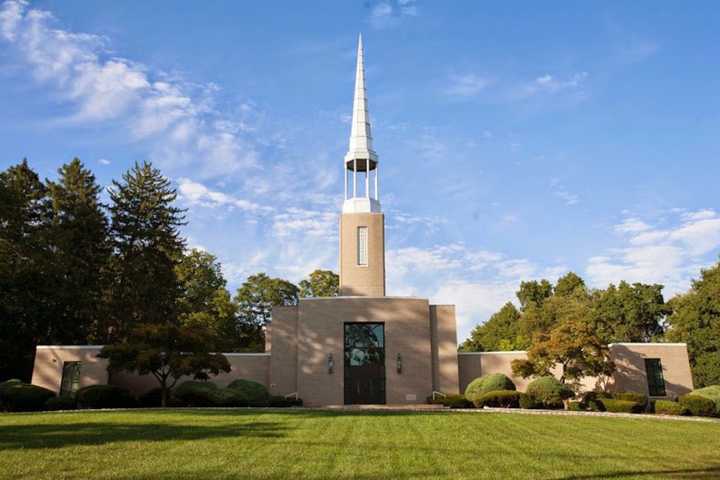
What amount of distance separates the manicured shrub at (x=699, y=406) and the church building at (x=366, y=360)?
7592 millimetres

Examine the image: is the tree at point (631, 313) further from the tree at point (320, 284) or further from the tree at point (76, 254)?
the tree at point (76, 254)

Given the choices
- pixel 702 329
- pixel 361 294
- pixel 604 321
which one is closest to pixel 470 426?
pixel 361 294

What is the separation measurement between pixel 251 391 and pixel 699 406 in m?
19.6

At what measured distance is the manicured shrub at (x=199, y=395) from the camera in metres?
26.2

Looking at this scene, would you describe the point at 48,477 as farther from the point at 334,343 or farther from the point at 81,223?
the point at 81,223

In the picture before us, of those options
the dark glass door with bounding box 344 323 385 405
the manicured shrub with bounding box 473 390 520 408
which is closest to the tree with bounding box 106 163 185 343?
the dark glass door with bounding box 344 323 385 405

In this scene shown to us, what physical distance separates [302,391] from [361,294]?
661cm

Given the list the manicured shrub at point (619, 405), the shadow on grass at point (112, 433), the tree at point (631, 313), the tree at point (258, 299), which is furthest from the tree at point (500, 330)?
the shadow on grass at point (112, 433)

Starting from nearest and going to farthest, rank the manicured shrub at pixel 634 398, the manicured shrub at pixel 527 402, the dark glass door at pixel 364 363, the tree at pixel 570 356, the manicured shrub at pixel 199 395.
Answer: the manicured shrub at pixel 199 395
the manicured shrub at pixel 634 398
the manicured shrub at pixel 527 402
the tree at pixel 570 356
the dark glass door at pixel 364 363

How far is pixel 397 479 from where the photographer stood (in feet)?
32.6

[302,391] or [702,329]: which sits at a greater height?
[702,329]

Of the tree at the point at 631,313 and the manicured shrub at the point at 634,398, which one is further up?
the tree at the point at 631,313

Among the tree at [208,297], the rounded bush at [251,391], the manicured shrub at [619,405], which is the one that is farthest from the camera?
the tree at [208,297]

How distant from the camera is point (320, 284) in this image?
5794 cm
